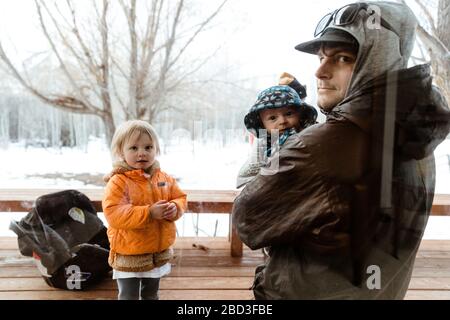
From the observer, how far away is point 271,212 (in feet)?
2.03

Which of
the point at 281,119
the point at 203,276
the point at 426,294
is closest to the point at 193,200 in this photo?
the point at 203,276

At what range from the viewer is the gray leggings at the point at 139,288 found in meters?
1.09

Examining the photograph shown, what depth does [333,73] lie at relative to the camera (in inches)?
25.5

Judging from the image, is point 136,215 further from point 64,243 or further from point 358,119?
Answer: point 358,119

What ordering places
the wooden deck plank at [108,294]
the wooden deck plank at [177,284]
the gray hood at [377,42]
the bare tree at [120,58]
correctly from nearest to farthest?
the gray hood at [377,42], the wooden deck plank at [108,294], the wooden deck plank at [177,284], the bare tree at [120,58]

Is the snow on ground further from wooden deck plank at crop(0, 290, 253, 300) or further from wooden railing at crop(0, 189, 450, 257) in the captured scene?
wooden deck plank at crop(0, 290, 253, 300)

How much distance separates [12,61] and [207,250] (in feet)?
4.07

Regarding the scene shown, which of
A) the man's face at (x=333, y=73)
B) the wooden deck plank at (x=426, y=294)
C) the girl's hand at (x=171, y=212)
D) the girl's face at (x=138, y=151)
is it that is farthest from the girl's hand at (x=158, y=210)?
the wooden deck plank at (x=426, y=294)

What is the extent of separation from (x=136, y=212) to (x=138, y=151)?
0.67 ft

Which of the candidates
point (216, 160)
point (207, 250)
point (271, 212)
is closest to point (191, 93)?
point (216, 160)

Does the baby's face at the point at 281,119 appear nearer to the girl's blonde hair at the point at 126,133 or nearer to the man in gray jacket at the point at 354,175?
the man in gray jacket at the point at 354,175

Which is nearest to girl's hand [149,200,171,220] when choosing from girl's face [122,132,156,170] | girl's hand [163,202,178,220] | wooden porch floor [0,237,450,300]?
girl's hand [163,202,178,220]

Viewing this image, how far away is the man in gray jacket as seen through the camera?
1.93 ft

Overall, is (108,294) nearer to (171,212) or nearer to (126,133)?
(171,212)
